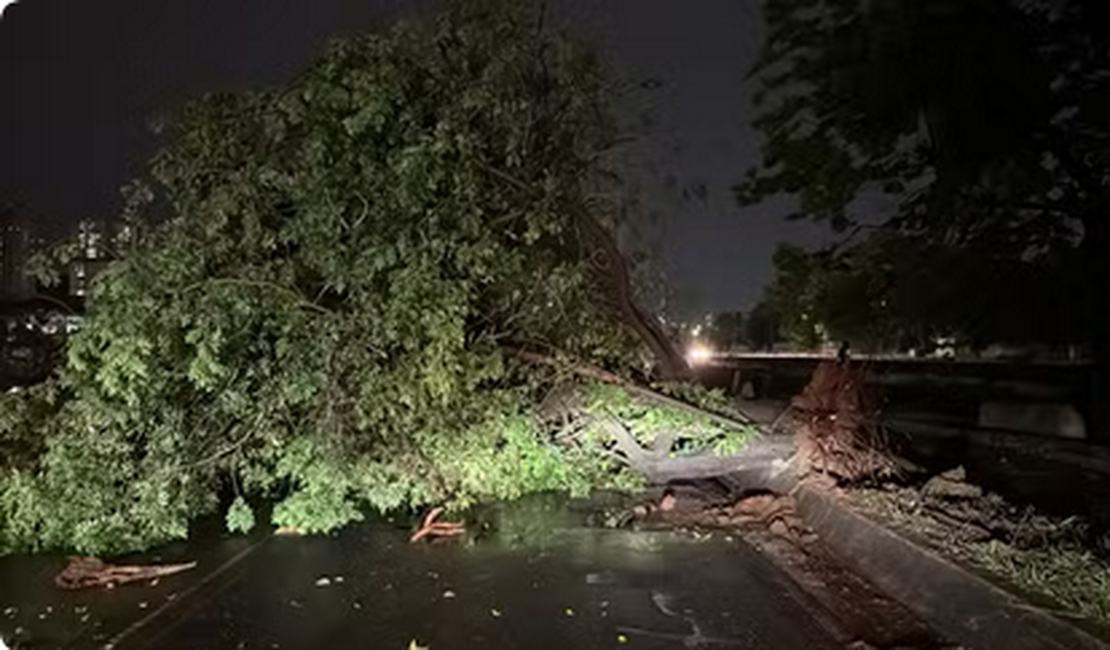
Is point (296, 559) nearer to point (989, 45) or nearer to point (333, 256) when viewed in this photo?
point (333, 256)

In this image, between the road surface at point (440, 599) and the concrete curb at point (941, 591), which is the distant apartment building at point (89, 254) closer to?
the road surface at point (440, 599)

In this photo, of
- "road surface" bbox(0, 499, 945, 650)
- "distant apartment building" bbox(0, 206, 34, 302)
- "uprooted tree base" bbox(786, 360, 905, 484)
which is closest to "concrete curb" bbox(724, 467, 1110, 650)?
"road surface" bbox(0, 499, 945, 650)

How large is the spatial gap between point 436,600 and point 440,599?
0.04 meters

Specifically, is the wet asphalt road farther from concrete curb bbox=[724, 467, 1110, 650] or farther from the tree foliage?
the tree foliage

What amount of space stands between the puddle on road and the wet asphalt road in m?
0.01

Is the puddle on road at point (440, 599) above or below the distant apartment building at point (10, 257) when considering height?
below

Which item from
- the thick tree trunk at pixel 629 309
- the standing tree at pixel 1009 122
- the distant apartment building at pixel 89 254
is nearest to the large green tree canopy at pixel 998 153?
the standing tree at pixel 1009 122

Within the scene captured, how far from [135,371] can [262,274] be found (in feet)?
5.69

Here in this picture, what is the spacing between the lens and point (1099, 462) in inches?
551

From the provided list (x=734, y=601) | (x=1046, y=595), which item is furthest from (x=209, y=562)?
(x=1046, y=595)

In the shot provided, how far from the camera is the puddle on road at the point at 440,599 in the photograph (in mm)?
6453

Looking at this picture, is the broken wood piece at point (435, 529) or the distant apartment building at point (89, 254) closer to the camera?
the broken wood piece at point (435, 529)

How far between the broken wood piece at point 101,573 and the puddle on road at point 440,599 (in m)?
0.19

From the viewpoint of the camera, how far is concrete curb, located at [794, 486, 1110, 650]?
5508 millimetres
